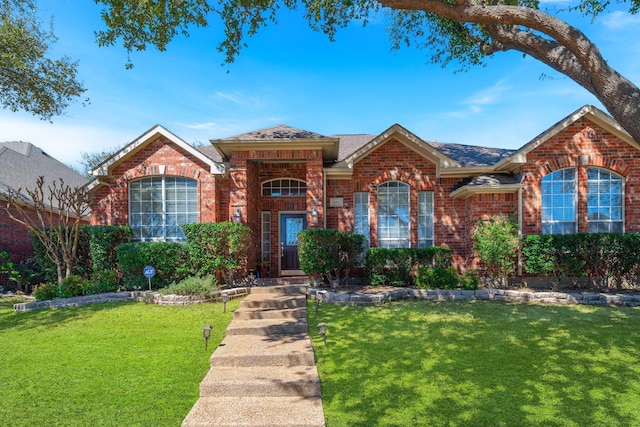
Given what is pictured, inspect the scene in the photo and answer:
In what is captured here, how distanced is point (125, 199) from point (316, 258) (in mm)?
6648

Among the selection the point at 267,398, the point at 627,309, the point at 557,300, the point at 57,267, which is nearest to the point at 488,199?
the point at 557,300

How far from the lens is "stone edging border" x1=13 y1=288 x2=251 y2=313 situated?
8.98 meters

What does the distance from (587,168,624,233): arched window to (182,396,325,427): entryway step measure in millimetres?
10643

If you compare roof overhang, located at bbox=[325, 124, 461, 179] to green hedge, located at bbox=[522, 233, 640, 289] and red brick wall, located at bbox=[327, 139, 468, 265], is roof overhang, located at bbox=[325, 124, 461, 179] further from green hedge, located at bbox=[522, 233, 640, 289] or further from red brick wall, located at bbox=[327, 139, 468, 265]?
green hedge, located at bbox=[522, 233, 640, 289]

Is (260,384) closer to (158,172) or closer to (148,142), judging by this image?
(158,172)

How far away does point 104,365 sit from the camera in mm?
5438

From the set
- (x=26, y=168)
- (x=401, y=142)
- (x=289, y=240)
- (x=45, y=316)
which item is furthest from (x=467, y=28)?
(x=26, y=168)

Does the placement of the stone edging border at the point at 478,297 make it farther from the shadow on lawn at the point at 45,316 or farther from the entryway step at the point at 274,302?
the shadow on lawn at the point at 45,316

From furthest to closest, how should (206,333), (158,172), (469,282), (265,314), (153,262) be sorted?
(158,172), (153,262), (469,282), (265,314), (206,333)

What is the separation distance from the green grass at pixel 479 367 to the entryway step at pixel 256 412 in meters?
0.23

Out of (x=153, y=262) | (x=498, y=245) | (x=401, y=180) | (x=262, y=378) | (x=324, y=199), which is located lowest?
(x=262, y=378)

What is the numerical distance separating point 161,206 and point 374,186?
699 cm

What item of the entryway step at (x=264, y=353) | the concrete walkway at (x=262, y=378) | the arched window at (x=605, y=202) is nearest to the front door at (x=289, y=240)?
the concrete walkway at (x=262, y=378)

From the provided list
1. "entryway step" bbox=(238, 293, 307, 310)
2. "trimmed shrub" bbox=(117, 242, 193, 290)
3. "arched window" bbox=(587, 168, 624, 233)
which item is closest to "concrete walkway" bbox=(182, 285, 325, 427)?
"entryway step" bbox=(238, 293, 307, 310)
